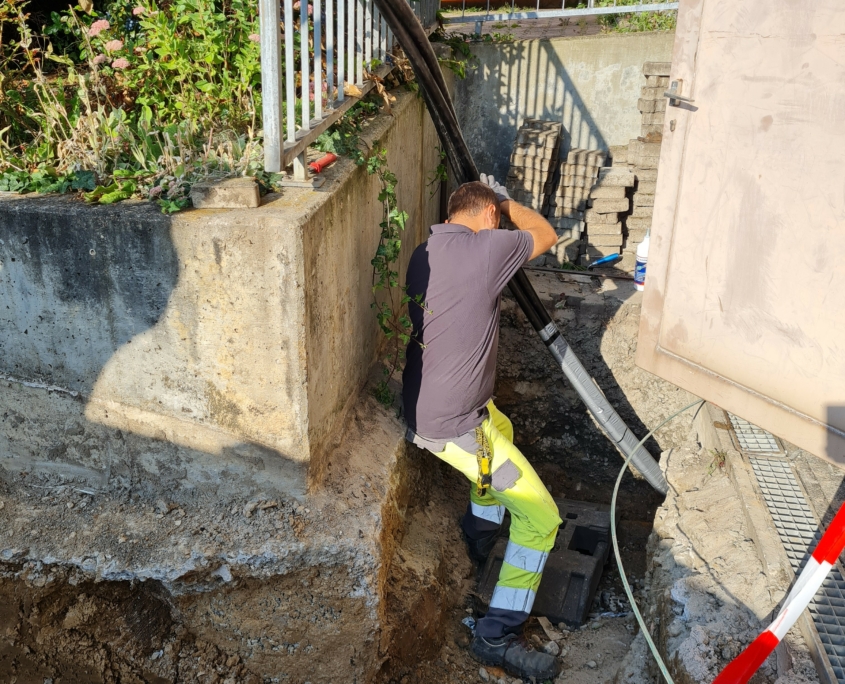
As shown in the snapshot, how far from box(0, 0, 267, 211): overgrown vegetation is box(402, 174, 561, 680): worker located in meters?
0.93

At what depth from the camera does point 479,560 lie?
4188mm

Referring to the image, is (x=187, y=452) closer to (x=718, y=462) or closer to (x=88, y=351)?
(x=88, y=351)

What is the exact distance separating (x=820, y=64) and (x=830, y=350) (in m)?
0.95

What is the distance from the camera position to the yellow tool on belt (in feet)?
11.5

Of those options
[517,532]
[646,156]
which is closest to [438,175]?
[646,156]

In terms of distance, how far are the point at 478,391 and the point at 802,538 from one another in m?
1.46

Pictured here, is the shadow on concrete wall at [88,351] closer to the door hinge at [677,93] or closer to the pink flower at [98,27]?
the pink flower at [98,27]

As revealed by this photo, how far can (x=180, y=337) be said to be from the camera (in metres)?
2.77

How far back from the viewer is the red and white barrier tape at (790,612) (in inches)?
93.6

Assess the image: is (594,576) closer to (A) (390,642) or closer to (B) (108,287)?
(A) (390,642)

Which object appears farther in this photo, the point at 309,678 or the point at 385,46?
the point at 385,46

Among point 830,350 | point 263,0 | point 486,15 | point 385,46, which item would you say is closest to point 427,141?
point 385,46

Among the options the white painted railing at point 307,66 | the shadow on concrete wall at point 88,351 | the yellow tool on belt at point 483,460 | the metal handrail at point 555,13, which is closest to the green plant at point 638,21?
the metal handrail at point 555,13

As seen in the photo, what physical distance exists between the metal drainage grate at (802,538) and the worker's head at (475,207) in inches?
66.0
